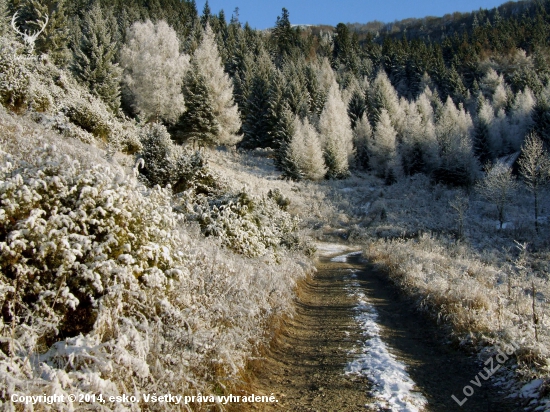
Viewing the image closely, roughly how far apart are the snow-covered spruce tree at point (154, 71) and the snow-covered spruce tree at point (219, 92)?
3.96m

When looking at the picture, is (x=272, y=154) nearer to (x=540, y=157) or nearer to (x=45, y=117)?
(x=540, y=157)

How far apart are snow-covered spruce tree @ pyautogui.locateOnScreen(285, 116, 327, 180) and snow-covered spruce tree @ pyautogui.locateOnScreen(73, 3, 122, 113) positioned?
62.9 feet

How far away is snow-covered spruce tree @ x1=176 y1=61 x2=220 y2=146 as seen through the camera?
3266cm

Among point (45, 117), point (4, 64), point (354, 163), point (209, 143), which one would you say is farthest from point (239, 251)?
point (354, 163)

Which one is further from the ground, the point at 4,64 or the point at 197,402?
the point at 4,64

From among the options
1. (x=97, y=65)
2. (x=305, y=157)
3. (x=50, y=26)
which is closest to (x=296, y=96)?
(x=305, y=157)

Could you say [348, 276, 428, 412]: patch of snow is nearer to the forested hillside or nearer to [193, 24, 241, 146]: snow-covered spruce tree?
the forested hillside

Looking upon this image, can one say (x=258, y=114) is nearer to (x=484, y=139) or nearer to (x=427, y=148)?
(x=427, y=148)

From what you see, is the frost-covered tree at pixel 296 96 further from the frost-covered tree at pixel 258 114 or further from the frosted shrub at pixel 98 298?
the frosted shrub at pixel 98 298

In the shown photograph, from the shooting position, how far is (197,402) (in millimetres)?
3098

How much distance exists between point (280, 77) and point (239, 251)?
150 ft

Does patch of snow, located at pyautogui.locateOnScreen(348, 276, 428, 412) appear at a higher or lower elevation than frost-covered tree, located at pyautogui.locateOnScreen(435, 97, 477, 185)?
lower

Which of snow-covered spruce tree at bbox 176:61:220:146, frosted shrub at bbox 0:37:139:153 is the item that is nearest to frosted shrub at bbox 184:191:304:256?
frosted shrub at bbox 0:37:139:153

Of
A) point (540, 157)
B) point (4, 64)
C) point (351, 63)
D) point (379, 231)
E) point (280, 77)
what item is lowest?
point (379, 231)
